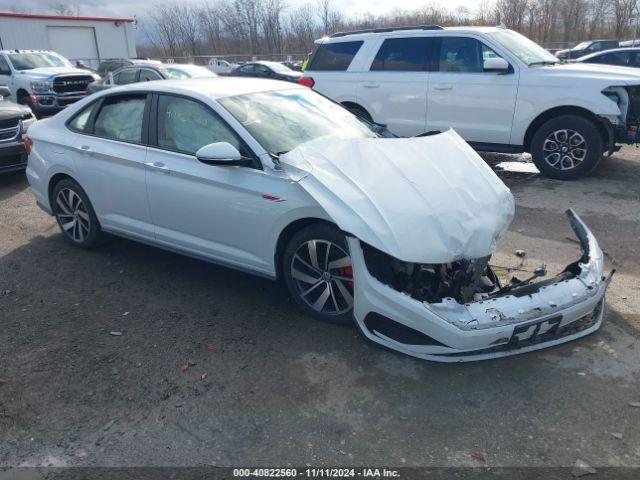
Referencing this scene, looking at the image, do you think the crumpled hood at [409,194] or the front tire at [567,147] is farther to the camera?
the front tire at [567,147]

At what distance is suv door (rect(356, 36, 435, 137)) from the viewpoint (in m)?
8.40

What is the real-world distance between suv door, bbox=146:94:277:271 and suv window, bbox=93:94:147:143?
24cm

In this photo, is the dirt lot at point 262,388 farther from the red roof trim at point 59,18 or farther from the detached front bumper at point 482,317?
the red roof trim at point 59,18

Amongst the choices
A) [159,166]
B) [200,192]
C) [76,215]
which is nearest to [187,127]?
[159,166]

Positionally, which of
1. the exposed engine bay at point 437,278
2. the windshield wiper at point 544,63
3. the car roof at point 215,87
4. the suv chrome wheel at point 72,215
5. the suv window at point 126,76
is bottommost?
the suv chrome wheel at point 72,215

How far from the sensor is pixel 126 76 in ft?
43.5

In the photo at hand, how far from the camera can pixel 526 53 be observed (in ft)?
26.0

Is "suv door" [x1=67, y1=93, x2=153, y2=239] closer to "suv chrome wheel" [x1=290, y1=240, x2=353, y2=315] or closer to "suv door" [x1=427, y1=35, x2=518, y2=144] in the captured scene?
"suv chrome wheel" [x1=290, y1=240, x2=353, y2=315]

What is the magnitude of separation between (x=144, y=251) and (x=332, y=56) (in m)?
5.28

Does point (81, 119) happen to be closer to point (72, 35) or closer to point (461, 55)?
point (461, 55)

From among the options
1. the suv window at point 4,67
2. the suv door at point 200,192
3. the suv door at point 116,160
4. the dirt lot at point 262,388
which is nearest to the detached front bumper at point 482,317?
the dirt lot at point 262,388

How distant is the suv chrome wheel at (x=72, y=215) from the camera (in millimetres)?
5426

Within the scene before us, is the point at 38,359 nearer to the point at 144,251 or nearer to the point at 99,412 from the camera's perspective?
the point at 99,412

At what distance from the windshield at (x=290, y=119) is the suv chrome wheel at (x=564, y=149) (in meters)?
3.84
